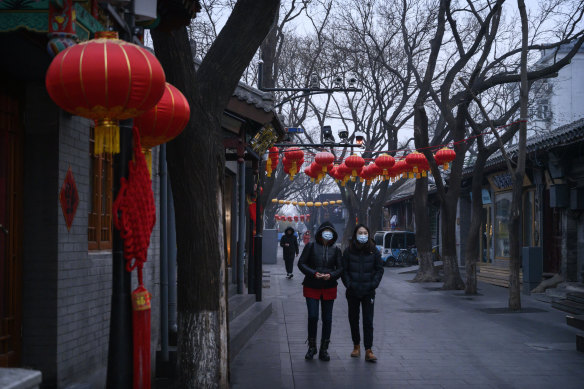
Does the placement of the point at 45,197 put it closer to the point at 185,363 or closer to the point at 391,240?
the point at 185,363

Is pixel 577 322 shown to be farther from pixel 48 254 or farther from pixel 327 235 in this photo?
pixel 48 254

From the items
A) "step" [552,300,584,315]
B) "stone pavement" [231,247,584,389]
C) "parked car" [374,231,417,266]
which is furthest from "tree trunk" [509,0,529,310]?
"parked car" [374,231,417,266]

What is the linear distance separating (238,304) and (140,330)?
7.48m

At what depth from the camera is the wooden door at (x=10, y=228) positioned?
6.31 metres

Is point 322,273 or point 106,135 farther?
point 322,273

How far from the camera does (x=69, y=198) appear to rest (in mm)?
6840

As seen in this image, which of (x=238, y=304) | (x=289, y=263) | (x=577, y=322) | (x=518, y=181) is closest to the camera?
(x=577, y=322)

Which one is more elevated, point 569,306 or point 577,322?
point 577,322

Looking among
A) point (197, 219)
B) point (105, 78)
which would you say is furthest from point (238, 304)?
point (105, 78)

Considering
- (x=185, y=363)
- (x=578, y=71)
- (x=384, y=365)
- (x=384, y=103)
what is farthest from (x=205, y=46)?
(x=578, y=71)

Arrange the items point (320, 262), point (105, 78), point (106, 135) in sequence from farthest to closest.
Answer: point (320, 262) → point (106, 135) → point (105, 78)

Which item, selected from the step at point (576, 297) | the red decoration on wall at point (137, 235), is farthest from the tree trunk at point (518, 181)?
the red decoration on wall at point (137, 235)

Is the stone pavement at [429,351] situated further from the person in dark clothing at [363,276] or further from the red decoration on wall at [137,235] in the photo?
the red decoration on wall at [137,235]

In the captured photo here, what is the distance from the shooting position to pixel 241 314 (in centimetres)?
1252
